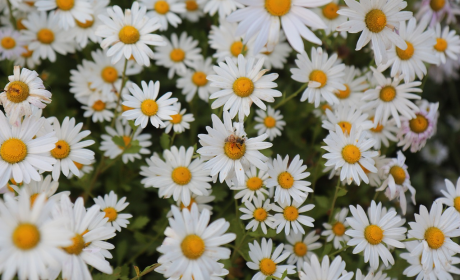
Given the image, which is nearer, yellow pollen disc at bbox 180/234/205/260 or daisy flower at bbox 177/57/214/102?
yellow pollen disc at bbox 180/234/205/260

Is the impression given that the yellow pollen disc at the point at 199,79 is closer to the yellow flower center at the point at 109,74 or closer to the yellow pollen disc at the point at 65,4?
the yellow flower center at the point at 109,74

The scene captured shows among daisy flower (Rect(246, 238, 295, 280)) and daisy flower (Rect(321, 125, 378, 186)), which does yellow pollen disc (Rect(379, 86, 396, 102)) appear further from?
daisy flower (Rect(246, 238, 295, 280))

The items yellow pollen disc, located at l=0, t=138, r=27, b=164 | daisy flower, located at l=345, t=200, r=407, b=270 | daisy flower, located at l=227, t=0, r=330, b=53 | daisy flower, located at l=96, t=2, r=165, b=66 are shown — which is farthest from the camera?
daisy flower, located at l=96, t=2, r=165, b=66

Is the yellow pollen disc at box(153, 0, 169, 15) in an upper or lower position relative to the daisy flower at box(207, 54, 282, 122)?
upper

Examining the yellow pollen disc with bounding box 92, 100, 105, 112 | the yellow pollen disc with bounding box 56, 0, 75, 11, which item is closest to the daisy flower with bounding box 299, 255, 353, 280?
the yellow pollen disc with bounding box 92, 100, 105, 112

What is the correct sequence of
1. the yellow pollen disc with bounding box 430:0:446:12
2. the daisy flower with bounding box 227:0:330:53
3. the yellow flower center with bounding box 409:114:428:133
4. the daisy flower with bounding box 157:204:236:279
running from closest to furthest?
the daisy flower with bounding box 157:204:236:279 < the daisy flower with bounding box 227:0:330:53 < the yellow flower center with bounding box 409:114:428:133 < the yellow pollen disc with bounding box 430:0:446:12
